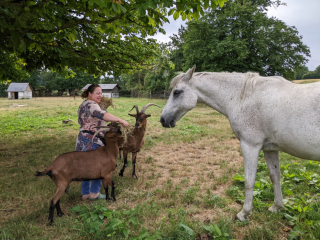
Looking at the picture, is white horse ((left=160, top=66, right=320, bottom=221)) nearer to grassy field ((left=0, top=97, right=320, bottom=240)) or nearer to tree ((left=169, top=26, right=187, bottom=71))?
grassy field ((left=0, top=97, right=320, bottom=240))

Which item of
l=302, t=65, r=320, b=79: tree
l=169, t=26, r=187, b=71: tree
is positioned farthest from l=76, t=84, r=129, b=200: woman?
l=302, t=65, r=320, b=79: tree

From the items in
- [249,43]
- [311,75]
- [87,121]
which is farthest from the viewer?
[311,75]

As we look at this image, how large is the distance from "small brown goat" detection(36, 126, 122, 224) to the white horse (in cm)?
120

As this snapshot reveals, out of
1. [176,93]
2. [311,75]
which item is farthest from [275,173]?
[311,75]

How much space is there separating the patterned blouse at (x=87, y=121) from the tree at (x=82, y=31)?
1.39 m

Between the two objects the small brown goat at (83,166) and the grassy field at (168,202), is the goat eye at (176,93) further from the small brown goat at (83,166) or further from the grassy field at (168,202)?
the grassy field at (168,202)

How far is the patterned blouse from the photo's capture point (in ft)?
12.2

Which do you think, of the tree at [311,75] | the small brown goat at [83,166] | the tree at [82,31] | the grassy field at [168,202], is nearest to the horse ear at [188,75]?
the tree at [82,31]

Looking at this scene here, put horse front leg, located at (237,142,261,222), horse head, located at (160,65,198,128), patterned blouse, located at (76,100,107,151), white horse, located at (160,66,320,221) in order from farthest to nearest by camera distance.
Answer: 1. patterned blouse, located at (76,100,107,151)
2. horse head, located at (160,65,198,128)
3. horse front leg, located at (237,142,261,222)
4. white horse, located at (160,66,320,221)

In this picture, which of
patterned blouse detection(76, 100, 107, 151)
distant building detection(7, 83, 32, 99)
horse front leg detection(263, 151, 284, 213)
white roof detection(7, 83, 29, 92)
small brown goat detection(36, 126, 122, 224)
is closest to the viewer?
small brown goat detection(36, 126, 122, 224)

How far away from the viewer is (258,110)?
289 cm

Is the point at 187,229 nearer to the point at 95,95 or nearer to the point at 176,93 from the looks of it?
the point at 176,93

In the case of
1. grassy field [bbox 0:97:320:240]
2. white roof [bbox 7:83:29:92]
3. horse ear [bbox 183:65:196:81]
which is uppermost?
white roof [bbox 7:83:29:92]

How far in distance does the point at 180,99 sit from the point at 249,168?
1.58m
